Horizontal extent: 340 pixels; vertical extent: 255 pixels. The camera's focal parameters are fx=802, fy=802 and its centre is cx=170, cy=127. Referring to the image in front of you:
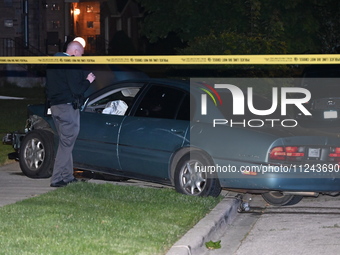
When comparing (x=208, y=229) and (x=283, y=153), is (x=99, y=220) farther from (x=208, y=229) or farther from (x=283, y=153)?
(x=283, y=153)

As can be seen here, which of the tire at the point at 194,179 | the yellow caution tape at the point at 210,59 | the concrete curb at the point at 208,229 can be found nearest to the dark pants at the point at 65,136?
the yellow caution tape at the point at 210,59

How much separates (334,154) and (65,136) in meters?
3.45

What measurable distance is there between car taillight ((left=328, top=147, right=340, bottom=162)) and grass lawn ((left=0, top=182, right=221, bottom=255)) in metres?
1.46

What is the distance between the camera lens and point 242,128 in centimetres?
957

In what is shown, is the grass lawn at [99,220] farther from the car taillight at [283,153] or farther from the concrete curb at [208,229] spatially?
the car taillight at [283,153]

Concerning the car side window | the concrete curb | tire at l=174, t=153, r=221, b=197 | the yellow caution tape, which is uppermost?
the yellow caution tape

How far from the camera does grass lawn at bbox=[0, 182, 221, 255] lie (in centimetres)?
710

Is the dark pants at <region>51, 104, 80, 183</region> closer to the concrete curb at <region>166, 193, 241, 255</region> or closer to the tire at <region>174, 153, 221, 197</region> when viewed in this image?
the tire at <region>174, 153, 221, 197</region>

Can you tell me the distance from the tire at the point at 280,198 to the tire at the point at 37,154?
3068mm

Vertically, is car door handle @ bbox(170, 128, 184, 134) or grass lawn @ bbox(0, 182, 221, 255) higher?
car door handle @ bbox(170, 128, 184, 134)

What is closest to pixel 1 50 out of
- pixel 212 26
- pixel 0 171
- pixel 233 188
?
pixel 212 26

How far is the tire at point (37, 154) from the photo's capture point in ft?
36.4

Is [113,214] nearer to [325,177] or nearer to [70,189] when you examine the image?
[70,189]

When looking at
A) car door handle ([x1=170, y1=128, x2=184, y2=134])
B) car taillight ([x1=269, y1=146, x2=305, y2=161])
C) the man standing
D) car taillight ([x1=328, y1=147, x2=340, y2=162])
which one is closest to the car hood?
the man standing
